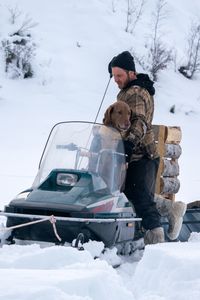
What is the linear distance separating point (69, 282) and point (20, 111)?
14.3m

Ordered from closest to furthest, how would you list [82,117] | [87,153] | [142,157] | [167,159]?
[87,153] → [142,157] → [167,159] → [82,117]

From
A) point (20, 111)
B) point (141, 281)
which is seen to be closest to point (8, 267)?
point (141, 281)

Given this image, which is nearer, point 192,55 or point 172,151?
point 172,151

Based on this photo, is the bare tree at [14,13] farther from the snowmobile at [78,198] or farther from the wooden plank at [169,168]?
the snowmobile at [78,198]

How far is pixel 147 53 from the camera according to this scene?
898 inches

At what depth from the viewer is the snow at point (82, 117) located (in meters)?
2.47

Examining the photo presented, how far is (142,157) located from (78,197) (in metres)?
0.97

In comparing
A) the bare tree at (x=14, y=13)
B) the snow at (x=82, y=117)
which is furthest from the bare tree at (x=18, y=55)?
the bare tree at (x=14, y=13)

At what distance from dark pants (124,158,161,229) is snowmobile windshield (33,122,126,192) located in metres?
0.18

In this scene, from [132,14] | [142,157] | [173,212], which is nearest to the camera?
[142,157]

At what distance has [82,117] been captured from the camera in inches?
661

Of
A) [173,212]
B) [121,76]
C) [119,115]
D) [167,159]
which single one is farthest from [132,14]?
[119,115]

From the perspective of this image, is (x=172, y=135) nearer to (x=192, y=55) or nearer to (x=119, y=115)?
(x=119, y=115)

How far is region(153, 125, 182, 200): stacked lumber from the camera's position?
654 centimetres
